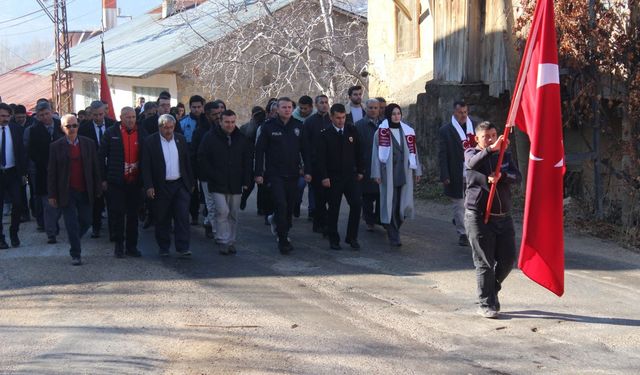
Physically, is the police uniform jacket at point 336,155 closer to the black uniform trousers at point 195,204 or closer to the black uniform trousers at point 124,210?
the black uniform trousers at point 124,210

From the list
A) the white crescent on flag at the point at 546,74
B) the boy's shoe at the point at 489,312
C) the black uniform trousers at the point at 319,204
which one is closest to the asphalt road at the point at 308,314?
the boy's shoe at the point at 489,312

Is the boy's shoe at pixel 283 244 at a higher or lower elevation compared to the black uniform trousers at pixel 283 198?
lower

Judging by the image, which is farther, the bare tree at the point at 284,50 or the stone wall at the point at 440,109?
the bare tree at the point at 284,50

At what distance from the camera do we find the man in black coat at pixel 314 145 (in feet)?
35.3

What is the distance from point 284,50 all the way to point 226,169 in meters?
14.0

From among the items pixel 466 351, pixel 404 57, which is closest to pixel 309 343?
pixel 466 351

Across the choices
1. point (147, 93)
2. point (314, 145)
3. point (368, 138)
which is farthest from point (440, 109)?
point (147, 93)

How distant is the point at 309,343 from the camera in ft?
22.7

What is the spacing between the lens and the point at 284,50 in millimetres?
23875

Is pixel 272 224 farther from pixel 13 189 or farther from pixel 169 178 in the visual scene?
pixel 13 189

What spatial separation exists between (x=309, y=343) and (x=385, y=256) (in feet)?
11.9

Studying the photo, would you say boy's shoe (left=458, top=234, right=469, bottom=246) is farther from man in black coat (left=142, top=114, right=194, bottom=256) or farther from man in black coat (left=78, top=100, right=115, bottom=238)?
man in black coat (left=78, top=100, right=115, bottom=238)

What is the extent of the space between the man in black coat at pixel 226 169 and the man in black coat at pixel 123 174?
802 mm

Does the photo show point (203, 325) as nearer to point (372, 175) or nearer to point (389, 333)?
point (389, 333)
